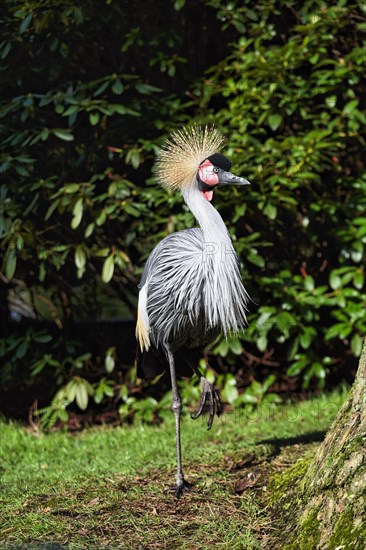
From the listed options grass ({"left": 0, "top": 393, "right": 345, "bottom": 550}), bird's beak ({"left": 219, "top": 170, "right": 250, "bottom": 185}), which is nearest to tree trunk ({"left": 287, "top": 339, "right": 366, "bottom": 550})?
grass ({"left": 0, "top": 393, "right": 345, "bottom": 550})

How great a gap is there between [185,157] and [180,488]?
1774 millimetres

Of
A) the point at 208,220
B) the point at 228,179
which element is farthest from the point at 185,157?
the point at 208,220

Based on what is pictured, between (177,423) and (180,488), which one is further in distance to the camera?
(177,423)

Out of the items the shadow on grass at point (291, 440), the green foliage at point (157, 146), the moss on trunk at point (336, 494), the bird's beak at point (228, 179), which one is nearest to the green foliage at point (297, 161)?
the green foliage at point (157, 146)

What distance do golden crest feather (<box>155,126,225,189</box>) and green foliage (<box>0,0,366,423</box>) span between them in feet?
4.93

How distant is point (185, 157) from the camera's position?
4391 mm

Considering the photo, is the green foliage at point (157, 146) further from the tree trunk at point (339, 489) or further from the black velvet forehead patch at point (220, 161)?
the tree trunk at point (339, 489)

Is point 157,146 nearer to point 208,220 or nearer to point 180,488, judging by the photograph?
point 208,220

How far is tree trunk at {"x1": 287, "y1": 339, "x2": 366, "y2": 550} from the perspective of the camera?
118 inches

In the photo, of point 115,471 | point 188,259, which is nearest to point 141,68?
point 188,259

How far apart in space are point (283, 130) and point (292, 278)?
4.22 ft

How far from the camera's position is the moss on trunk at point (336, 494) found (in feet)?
9.90

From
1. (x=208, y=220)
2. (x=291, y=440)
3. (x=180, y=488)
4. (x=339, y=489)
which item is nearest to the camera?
(x=339, y=489)

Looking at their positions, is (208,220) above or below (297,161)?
below
